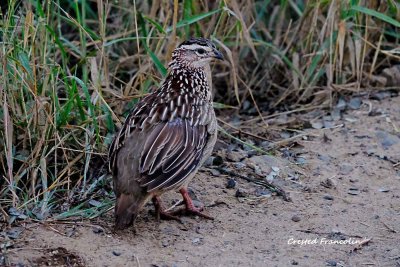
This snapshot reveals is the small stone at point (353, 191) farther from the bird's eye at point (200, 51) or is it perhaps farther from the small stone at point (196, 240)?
the bird's eye at point (200, 51)

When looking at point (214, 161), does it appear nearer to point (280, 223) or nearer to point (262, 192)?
point (262, 192)

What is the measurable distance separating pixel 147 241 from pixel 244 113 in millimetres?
2630

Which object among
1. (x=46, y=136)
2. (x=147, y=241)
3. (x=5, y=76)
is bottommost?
(x=147, y=241)

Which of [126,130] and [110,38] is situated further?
[110,38]

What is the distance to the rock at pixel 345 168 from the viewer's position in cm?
699

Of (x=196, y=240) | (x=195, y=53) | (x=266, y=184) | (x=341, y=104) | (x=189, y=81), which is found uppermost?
(x=195, y=53)

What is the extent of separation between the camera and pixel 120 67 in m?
8.00

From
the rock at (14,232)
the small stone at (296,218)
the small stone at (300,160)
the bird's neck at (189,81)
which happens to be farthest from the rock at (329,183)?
the rock at (14,232)

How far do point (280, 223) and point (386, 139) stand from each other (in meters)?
1.70

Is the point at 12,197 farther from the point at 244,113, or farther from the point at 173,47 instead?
the point at 244,113

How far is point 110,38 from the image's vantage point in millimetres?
7766

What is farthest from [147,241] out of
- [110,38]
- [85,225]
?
[110,38]

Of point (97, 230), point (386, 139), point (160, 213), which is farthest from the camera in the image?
point (386, 139)

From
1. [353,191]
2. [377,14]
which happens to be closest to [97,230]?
[353,191]
